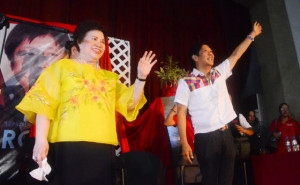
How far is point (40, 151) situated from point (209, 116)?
3.70 ft

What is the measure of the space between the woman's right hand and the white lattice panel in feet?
8.98

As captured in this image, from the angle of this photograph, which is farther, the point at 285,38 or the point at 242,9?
the point at 242,9

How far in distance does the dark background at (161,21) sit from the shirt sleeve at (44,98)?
251 centimetres

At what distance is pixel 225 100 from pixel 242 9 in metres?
4.88

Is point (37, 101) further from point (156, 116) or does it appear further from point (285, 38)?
point (285, 38)

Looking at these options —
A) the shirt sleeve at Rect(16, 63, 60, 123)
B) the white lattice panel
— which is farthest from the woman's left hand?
the white lattice panel

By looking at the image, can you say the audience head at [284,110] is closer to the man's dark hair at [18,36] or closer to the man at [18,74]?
the man at [18,74]

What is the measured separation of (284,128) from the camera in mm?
4523

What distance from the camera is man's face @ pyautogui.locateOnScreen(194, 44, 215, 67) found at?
2100 mm

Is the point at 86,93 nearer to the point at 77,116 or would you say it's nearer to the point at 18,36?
the point at 77,116

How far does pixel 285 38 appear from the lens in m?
5.32

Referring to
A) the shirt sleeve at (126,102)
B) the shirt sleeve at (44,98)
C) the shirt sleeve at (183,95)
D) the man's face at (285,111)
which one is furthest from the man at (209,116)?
the man's face at (285,111)

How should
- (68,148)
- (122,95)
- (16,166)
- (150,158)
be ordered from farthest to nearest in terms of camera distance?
(16,166), (150,158), (122,95), (68,148)

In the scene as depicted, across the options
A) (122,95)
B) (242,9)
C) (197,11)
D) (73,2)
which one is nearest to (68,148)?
(122,95)
